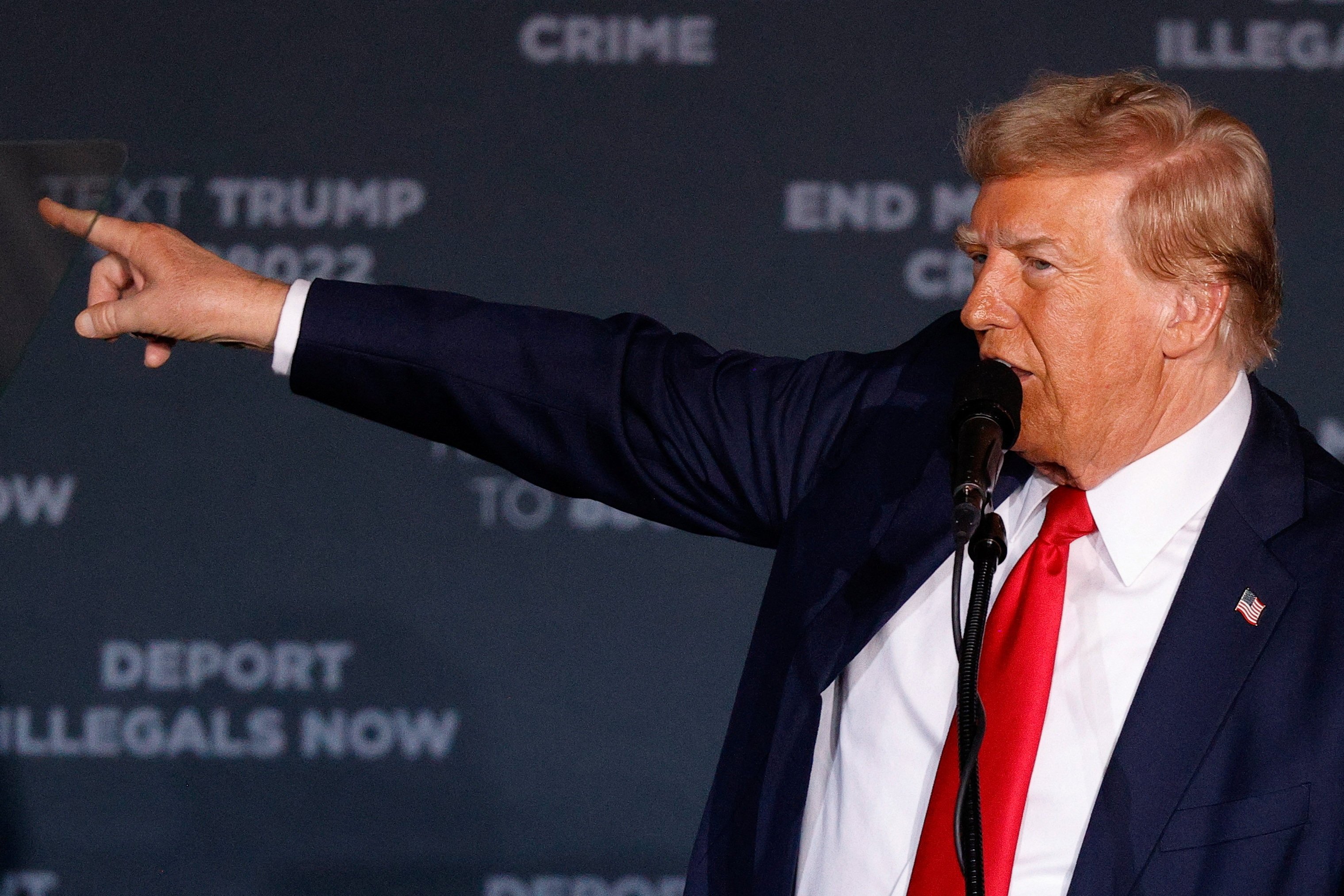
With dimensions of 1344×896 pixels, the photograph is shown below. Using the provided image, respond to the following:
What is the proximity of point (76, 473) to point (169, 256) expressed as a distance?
1.38 metres

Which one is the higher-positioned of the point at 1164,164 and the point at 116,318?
the point at 1164,164

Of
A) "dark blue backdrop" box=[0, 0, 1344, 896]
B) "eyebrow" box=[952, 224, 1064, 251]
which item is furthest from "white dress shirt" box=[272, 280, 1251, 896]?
"dark blue backdrop" box=[0, 0, 1344, 896]

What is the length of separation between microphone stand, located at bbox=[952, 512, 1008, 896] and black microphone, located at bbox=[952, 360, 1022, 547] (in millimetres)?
24

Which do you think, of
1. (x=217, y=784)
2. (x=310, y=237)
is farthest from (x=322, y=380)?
(x=217, y=784)

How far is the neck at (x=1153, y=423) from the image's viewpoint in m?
1.43

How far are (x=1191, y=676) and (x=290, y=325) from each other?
0.86 m

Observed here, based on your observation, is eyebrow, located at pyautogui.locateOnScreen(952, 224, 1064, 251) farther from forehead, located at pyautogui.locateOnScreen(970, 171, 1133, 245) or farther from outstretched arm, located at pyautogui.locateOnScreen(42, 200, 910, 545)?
outstretched arm, located at pyautogui.locateOnScreen(42, 200, 910, 545)

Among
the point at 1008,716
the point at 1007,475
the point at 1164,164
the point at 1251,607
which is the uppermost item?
the point at 1164,164

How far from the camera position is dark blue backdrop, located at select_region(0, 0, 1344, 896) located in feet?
8.53

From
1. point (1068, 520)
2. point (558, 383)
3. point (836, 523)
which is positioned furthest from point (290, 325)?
point (1068, 520)

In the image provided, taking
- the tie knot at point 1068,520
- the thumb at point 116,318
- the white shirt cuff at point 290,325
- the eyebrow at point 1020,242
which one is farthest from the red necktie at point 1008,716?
the thumb at point 116,318

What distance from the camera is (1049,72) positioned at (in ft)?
8.27

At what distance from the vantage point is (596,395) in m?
1.48

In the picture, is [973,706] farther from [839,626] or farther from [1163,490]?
[1163,490]
